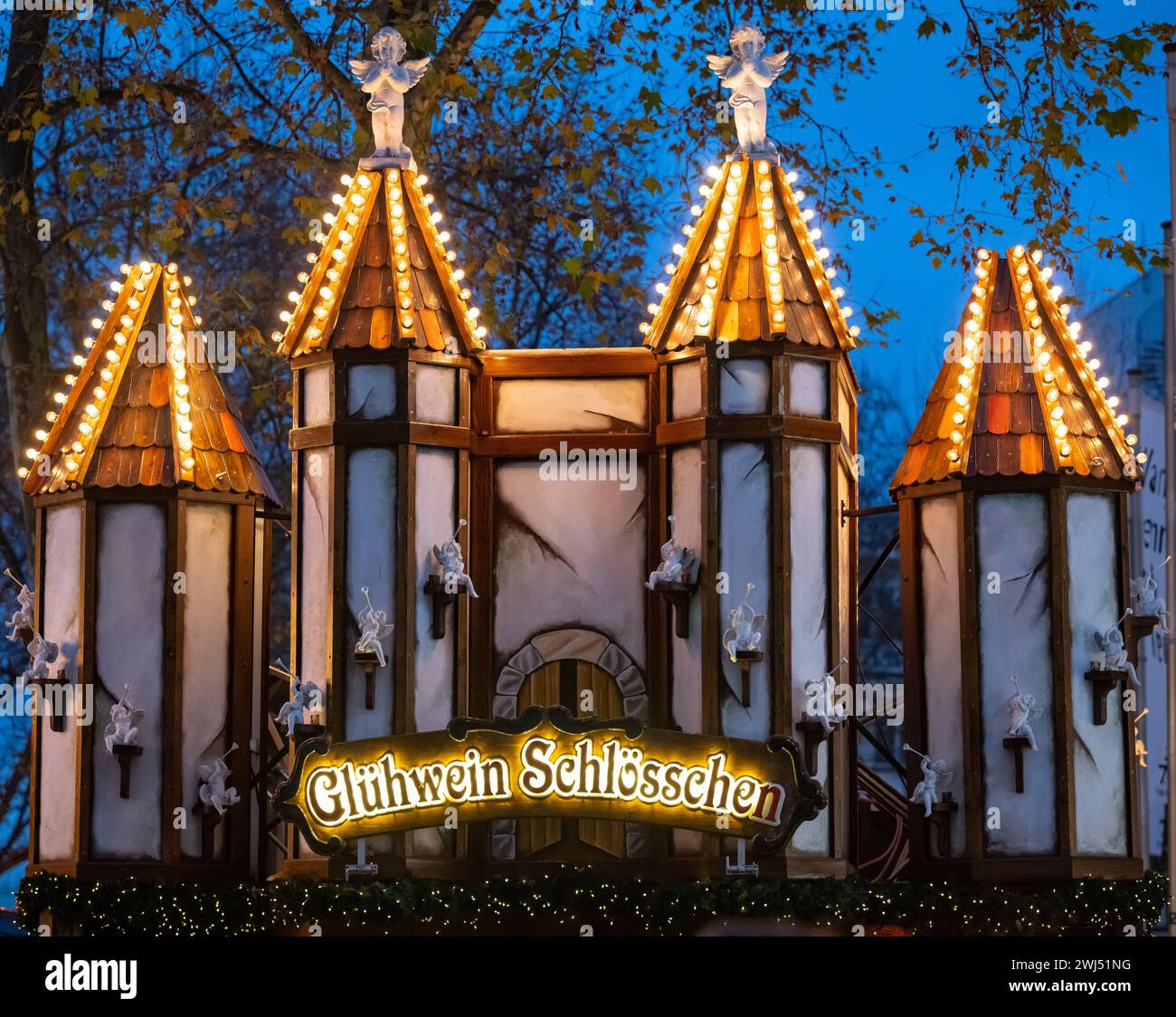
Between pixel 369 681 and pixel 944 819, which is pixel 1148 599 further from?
Answer: pixel 369 681

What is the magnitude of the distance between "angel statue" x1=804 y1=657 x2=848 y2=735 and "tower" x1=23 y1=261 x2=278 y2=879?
4.67 m

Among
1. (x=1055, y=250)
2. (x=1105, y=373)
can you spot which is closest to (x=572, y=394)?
(x=1055, y=250)

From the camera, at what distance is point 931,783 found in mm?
17906

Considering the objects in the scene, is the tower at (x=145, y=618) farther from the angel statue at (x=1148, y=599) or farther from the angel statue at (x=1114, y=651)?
the angel statue at (x=1148, y=599)

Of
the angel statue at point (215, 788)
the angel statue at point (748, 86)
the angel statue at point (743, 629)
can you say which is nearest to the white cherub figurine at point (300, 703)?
the angel statue at point (215, 788)

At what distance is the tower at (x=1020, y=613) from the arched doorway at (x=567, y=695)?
90.5 inches

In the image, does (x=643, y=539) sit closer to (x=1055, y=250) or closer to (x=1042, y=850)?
(x=1042, y=850)

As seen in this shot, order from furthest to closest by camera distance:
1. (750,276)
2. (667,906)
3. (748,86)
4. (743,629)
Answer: (748,86) → (750,276) → (743,629) → (667,906)

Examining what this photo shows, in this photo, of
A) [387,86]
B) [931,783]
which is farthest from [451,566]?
[387,86]

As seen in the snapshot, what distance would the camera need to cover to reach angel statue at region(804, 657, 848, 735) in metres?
17.3

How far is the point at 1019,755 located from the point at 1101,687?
843mm

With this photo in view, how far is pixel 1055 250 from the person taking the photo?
80.9 feet

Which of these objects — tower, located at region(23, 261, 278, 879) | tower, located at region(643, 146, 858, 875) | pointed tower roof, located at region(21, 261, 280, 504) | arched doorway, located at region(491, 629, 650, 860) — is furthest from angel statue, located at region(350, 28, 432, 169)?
arched doorway, located at region(491, 629, 650, 860)

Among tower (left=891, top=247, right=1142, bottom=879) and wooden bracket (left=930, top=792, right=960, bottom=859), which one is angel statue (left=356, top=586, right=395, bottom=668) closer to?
tower (left=891, top=247, right=1142, bottom=879)
